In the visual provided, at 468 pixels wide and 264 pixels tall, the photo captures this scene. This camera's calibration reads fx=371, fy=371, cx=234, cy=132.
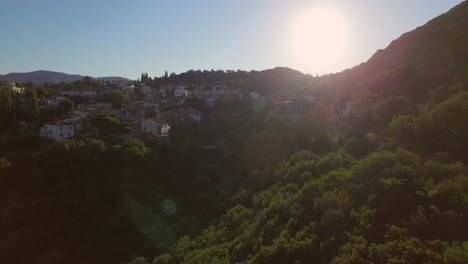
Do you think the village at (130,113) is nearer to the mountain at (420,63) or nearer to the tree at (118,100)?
the tree at (118,100)

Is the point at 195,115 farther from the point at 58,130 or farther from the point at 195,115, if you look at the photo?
the point at 58,130

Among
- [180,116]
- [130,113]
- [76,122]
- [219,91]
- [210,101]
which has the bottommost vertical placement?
[76,122]

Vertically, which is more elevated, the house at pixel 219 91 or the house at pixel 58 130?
the house at pixel 219 91

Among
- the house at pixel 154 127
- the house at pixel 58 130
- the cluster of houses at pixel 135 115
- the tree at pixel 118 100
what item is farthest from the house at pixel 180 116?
the house at pixel 58 130

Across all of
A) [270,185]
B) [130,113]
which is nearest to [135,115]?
[130,113]

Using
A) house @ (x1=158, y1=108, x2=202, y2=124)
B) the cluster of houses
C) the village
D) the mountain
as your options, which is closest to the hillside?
the mountain

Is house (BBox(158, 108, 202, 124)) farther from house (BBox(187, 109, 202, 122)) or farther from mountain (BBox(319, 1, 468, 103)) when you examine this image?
mountain (BBox(319, 1, 468, 103))

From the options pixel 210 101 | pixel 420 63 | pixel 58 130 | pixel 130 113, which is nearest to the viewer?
pixel 58 130

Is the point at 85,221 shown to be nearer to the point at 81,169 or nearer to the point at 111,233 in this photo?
the point at 111,233

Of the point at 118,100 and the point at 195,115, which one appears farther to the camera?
the point at 118,100
